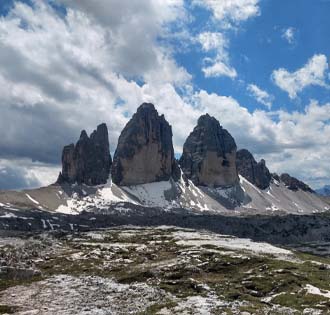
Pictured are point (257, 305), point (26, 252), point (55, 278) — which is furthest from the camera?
point (26, 252)

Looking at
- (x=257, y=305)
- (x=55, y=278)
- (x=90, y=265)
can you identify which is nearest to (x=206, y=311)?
(x=257, y=305)

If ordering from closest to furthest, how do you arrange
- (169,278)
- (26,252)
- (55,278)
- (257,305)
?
(257,305) < (169,278) < (55,278) < (26,252)

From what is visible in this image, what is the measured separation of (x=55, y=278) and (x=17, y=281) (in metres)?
5.41

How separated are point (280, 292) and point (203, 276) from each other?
15339mm

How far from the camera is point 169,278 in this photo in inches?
2400

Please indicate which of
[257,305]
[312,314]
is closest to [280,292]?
[257,305]

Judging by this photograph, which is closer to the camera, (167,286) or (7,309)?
(7,309)

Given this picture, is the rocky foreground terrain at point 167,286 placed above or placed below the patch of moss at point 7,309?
above

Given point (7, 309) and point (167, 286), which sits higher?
point (167, 286)

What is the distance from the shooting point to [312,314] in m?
39.6

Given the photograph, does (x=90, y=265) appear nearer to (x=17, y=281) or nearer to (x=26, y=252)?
(x=17, y=281)

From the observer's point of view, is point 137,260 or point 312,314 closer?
point 312,314

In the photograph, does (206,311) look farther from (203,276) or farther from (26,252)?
(26,252)

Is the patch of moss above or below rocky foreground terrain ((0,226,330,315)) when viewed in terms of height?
below
